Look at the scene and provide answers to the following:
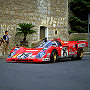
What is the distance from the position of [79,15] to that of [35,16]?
8780mm

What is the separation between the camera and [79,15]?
38250mm

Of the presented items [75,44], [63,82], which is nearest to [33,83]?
[63,82]

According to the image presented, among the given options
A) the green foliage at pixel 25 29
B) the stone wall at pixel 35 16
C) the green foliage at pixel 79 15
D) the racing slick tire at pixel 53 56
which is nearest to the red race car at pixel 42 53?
the racing slick tire at pixel 53 56

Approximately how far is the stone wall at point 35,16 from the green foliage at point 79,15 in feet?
9.79

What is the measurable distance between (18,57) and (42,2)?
55.8 ft

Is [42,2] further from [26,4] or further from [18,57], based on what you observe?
[18,57]

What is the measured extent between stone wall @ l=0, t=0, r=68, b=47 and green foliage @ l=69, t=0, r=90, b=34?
2984mm

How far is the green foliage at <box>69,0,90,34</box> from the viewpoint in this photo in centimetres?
3694

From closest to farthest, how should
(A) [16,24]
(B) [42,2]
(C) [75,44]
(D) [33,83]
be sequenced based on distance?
1. (D) [33,83]
2. (C) [75,44]
3. (A) [16,24]
4. (B) [42,2]

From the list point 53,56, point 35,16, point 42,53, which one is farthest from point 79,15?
point 42,53

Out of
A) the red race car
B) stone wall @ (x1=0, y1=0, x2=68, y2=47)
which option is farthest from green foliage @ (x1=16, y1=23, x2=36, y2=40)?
the red race car

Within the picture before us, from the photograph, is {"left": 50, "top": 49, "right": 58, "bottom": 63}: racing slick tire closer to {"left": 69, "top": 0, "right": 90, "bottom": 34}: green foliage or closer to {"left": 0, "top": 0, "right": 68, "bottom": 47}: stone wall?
{"left": 0, "top": 0, "right": 68, "bottom": 47}: stone wall

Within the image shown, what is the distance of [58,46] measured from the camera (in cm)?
1638

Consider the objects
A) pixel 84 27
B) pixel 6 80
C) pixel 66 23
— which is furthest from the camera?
pixel 84 27
